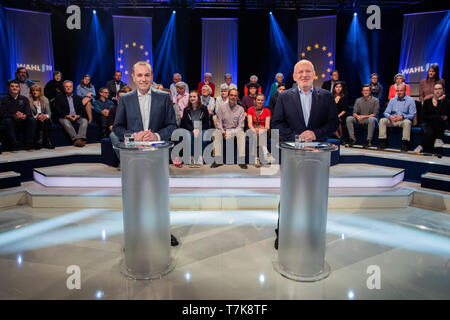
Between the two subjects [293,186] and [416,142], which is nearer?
[293,186]

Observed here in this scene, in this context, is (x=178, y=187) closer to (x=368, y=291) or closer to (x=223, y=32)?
(x=368, y=291)

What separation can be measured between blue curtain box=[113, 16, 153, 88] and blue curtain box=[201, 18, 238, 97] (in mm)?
1656

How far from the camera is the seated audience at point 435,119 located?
4602 millimetres

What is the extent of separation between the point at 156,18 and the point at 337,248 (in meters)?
9.01

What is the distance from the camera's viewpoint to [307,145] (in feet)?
6.73

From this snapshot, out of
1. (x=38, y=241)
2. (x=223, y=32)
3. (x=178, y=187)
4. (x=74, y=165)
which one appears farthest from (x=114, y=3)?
(x=38, y=241)

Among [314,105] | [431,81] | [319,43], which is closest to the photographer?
[314,105]

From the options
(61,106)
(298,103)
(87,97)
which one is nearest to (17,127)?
(61,106)

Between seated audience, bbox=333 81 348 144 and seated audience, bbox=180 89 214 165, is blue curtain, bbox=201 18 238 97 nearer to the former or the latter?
seated audience, bbox=333 81 348 144

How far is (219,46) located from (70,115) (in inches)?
213

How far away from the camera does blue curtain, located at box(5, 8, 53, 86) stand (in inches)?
311

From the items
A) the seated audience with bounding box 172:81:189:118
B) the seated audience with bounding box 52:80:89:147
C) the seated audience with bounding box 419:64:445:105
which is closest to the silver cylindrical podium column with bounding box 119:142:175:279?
the seated audience with bounding box 172:81:189:118

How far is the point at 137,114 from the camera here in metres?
2.45

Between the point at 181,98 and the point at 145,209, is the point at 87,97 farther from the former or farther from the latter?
the point at 145,209
